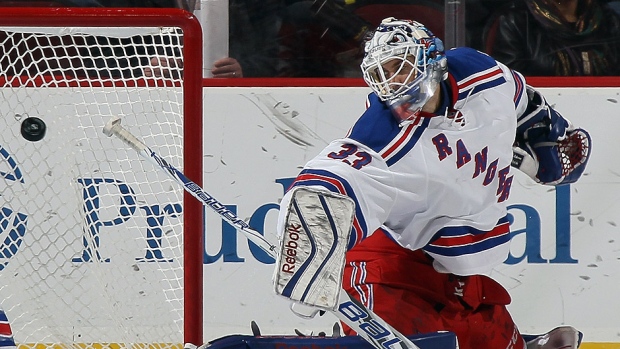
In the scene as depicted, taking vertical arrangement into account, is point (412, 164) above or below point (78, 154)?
above

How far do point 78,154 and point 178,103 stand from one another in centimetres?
39

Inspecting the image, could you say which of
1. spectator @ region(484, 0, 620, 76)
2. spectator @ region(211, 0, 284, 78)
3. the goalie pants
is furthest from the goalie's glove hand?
spectator @ region(211, 0, 284, 78)

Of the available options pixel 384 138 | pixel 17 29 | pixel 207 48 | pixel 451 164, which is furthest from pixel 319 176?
pixel 207 48

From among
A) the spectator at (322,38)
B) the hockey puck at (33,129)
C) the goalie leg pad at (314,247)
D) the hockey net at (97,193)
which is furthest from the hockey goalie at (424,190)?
the hockey puck at (33,129)

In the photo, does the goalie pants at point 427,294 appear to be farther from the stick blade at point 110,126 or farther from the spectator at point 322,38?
the spectator at point 322,38

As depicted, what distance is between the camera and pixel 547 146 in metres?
2.46

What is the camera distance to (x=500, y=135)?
220cm

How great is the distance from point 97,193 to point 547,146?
109 cm

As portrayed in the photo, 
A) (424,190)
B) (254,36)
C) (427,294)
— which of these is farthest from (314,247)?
(254,36)

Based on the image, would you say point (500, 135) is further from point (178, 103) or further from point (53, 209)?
point (53, 209)

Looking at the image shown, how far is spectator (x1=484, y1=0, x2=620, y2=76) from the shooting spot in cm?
303

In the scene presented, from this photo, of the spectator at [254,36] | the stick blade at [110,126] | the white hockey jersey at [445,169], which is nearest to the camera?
the white hockey jersey at [445,169]

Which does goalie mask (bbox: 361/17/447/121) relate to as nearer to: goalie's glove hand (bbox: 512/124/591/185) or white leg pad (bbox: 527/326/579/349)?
goalie's glove hand (bbox: 512/124/591/185)

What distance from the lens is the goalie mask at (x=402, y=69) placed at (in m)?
1.99
